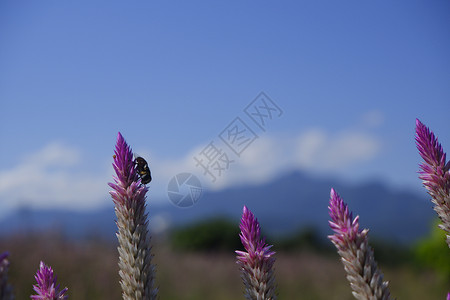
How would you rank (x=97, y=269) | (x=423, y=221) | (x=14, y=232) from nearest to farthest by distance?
(x=97, y=269), (x=14, y=232), (x=423, y=221)

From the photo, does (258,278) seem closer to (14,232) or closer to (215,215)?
(14,232)

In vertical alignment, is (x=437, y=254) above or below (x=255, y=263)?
above

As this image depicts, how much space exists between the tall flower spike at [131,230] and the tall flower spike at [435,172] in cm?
157

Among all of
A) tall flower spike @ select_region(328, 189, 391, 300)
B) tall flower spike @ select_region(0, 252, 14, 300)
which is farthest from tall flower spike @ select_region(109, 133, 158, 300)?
tall flower spike @ select_region(328, 189, 391, 300)

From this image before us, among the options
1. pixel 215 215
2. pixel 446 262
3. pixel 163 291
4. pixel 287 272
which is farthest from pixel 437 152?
pixel 215 215

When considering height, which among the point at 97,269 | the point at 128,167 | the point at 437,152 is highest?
the point at 97,269

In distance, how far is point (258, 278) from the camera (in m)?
2.39

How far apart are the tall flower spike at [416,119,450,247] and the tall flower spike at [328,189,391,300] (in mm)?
577

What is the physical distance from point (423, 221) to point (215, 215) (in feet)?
607

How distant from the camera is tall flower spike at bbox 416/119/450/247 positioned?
250 centimetres

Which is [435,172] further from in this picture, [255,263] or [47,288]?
[47,288]

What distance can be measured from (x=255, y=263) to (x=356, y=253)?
20.7 inches

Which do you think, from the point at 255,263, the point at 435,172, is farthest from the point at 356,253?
the point at 435,172

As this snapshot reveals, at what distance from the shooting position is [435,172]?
253 cm
